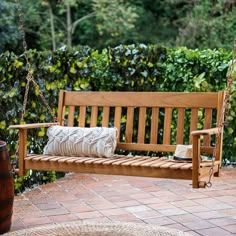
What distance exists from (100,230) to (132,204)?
2.23 feet

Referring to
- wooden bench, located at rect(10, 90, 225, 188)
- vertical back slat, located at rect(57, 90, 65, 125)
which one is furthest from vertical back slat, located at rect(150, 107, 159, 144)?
vertical back slat, located at rect(57, 90, 65, 125)

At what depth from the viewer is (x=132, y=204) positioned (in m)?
3.54

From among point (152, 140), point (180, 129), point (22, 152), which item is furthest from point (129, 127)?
point (22, 152)

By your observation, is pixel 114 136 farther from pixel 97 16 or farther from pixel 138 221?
pixel 97 16

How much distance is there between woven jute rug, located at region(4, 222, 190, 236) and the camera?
111 inches

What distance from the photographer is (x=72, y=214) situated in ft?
10.8

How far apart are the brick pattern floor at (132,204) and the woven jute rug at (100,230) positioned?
0.54ft

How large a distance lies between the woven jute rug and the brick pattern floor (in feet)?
0.54

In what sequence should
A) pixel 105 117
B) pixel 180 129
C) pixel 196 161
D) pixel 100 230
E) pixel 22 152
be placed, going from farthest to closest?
1. pixel 105 117
2. pixel 180 129
3. pixel 22 152
4. pixel 100 230
5. pixel 196 161

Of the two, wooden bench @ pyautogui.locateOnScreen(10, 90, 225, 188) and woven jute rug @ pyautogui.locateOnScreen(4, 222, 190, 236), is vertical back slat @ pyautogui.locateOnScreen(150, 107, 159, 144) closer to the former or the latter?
wooden bench @ pyautogui.locateOnScreen(10, 90, 225, 188)

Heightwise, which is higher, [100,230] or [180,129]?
[180,129]

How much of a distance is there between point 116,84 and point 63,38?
883cm

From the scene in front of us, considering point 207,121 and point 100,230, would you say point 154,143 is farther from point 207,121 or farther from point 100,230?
point 100,230

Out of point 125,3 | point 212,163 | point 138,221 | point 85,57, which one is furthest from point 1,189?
point 125,3
